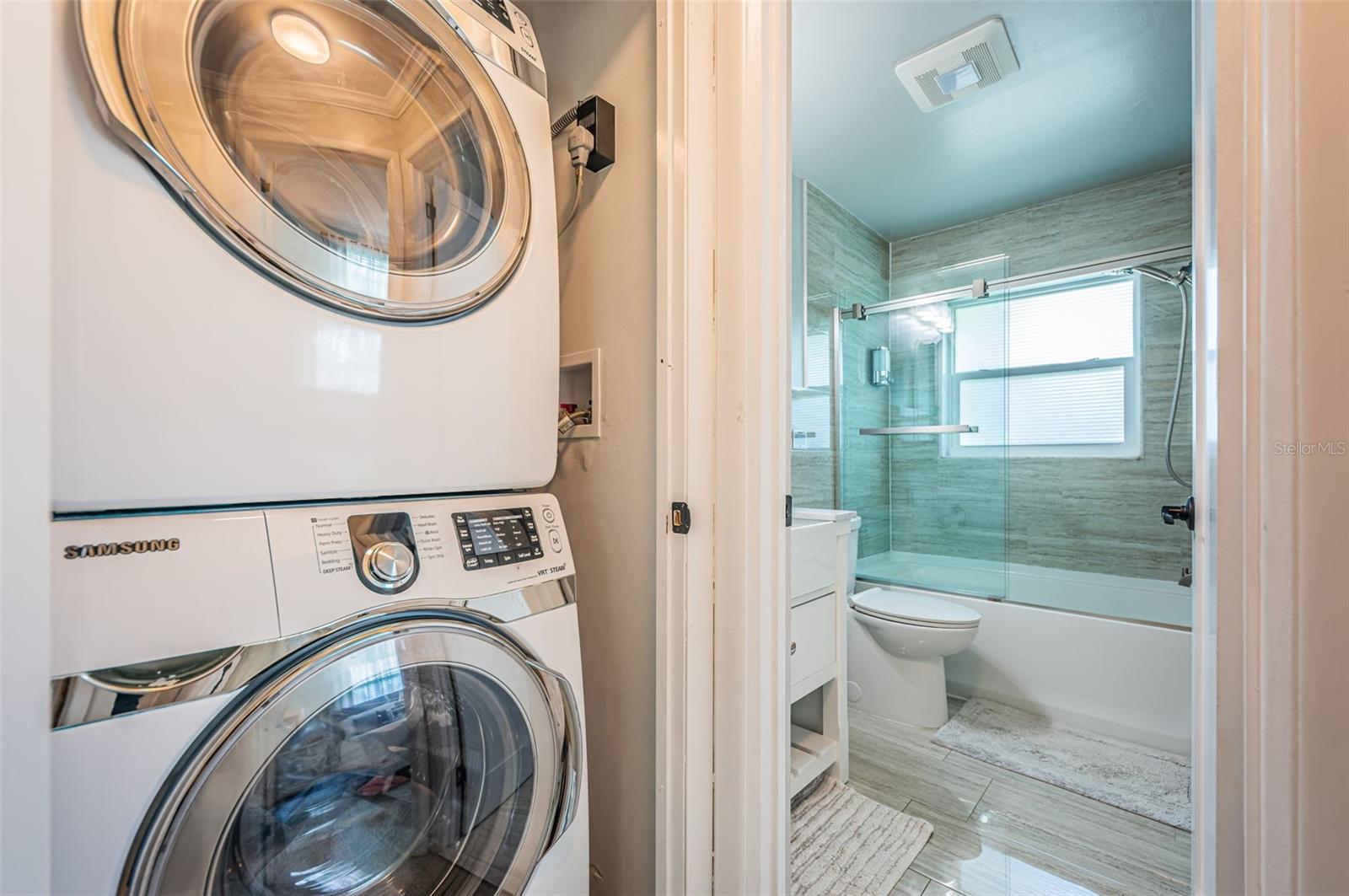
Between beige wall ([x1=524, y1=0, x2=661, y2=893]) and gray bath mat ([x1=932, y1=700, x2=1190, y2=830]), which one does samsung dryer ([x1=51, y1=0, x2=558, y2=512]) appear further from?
gray bath mat ([x1=932, y1=700, x2=1190, y2=830])

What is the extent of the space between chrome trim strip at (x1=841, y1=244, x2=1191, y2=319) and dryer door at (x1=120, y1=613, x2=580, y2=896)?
2.39m

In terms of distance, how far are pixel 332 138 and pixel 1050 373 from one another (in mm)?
3146

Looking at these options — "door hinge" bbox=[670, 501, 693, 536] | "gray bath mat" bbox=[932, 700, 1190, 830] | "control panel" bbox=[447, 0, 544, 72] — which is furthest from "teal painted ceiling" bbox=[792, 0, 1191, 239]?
"gray bath mat" bbox=[932, 700, 1190, 830]

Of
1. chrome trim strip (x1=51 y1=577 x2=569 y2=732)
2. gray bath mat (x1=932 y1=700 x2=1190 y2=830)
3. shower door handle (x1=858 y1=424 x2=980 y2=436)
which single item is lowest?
gray bath mat (x1=932 y1=700 x2=1190 y2=830)

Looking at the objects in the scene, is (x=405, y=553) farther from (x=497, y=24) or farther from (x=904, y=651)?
(x=904, y=651)

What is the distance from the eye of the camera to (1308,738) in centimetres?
53

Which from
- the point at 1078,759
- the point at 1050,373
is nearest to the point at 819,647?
the point at 1078,759

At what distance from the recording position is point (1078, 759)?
71.2 inches

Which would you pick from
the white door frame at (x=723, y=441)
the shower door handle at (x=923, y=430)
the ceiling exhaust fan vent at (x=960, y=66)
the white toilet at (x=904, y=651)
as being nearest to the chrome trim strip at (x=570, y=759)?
the white door frame at (x=723, y=441)

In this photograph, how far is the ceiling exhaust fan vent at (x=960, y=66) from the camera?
5.27 feet

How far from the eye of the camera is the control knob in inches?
25.0

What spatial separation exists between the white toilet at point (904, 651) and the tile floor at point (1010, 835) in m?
0.20

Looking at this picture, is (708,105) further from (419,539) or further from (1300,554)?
(1300,554)

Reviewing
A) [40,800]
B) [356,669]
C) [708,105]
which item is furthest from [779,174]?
[40,800]
